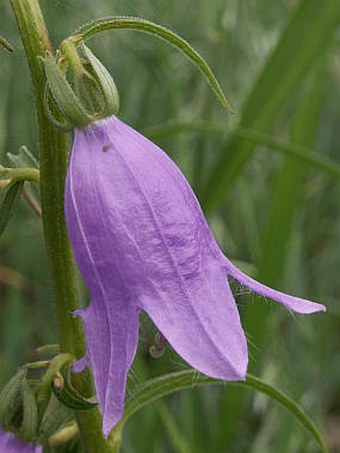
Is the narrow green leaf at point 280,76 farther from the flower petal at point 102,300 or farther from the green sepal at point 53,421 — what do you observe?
the flower petal at point 102,300

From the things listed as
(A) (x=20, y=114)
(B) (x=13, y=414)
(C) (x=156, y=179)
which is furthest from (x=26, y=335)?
(C) (x=156, y=179)

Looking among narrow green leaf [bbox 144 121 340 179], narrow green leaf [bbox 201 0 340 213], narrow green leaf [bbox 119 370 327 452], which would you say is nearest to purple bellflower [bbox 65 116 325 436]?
narrow green leaf [bbox 119 370 327 452]

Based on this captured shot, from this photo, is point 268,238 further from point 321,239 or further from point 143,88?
point 321,239

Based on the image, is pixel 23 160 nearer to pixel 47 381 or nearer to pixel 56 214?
pixel 56 214

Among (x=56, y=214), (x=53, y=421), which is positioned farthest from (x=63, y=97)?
(x=53, y=421)

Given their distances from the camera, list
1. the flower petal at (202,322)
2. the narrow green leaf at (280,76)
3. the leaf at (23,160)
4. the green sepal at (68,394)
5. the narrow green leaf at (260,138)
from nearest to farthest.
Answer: the flower petal at (202,322)
the green sepal at (68,394)
the leaf at (23,160)
the narrow green leaf at (260,138)
the narrow green leaf at (280,76)

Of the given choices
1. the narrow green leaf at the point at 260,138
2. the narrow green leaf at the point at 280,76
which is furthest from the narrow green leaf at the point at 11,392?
the narrow green leaf at the point at 280,76

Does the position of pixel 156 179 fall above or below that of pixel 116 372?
above
